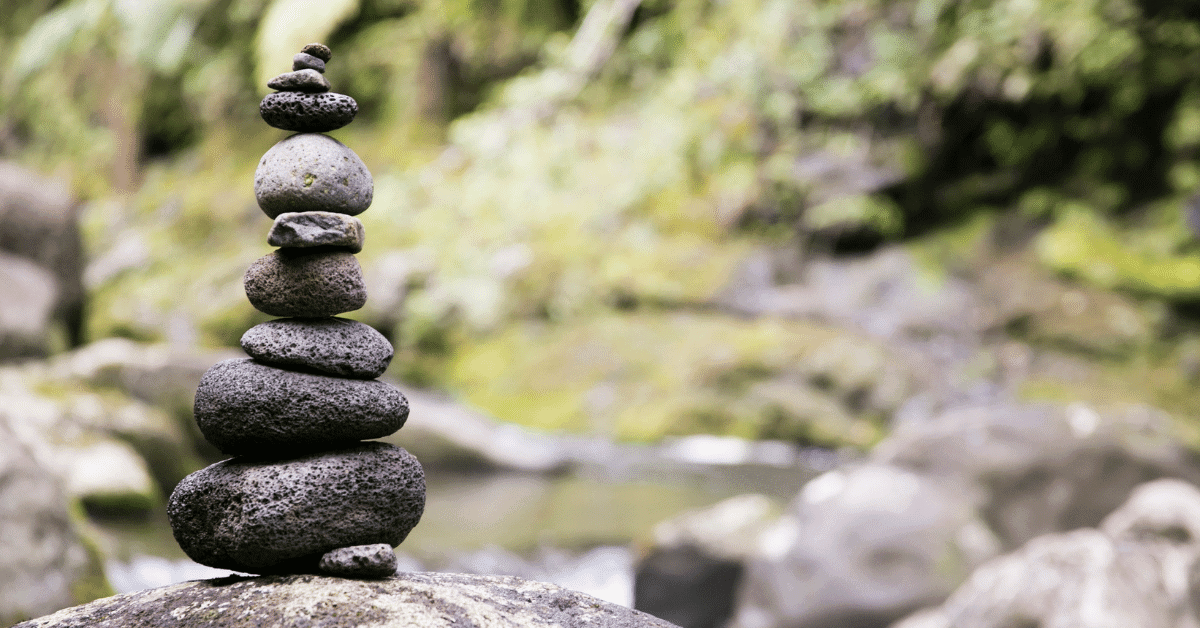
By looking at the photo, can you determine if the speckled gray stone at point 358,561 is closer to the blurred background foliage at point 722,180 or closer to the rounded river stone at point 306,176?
the rounded river stone at point 306,176

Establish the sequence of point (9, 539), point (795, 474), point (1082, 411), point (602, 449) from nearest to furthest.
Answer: point (9, 539), point (1082, 411), point (795, 474), point (602, 449)

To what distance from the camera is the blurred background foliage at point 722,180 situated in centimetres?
603

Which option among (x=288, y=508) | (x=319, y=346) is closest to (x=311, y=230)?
(x=319, y=346)

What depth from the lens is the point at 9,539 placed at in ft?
11.3

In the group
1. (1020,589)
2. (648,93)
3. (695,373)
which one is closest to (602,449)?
(695,373)

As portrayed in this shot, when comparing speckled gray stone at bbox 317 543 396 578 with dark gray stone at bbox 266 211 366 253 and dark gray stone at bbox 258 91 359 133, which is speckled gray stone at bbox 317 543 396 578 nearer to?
dark gray stone at bbox 266 211 366 253

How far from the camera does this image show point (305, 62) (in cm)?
230

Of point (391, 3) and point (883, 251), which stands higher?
point (391, 3)

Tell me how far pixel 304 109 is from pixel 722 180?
9973 mm

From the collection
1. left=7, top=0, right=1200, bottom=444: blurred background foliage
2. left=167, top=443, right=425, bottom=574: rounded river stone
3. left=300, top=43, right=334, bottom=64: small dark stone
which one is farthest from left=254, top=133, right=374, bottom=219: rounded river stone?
left=7, top=0, right=1200, bottom=444: blurred background foliage

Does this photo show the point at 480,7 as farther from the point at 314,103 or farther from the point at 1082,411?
the point at 1082,411

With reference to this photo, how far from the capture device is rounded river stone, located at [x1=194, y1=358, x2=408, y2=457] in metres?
2.16

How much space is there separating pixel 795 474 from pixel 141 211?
15762 mm

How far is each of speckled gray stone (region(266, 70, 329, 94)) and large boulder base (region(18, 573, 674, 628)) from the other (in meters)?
1.39
